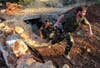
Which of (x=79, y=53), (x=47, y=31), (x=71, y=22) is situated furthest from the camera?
(x=47, y=31)

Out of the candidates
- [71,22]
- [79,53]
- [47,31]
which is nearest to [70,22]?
[71,22]

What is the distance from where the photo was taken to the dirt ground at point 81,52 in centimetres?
966

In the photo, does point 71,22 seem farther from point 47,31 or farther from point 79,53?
point 47,31

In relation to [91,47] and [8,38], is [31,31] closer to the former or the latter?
[8,38]

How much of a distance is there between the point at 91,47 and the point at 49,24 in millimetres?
1726

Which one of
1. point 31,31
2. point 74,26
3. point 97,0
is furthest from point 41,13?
point 74,26

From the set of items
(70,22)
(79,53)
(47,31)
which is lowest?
(79,53)

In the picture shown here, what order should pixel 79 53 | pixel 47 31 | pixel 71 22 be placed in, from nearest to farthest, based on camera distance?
pixel 71 22
pixel 79 53
pixel 47 31

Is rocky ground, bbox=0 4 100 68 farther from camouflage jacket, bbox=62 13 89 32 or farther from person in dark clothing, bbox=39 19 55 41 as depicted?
camouflage jacket, bbox=62 13 89 32

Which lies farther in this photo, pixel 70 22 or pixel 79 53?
pixel 79 53

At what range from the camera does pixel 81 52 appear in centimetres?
1024

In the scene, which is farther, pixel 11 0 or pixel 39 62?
pixel 11 0

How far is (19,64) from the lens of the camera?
358 inches

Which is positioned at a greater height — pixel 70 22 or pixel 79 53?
pixel 70 22
